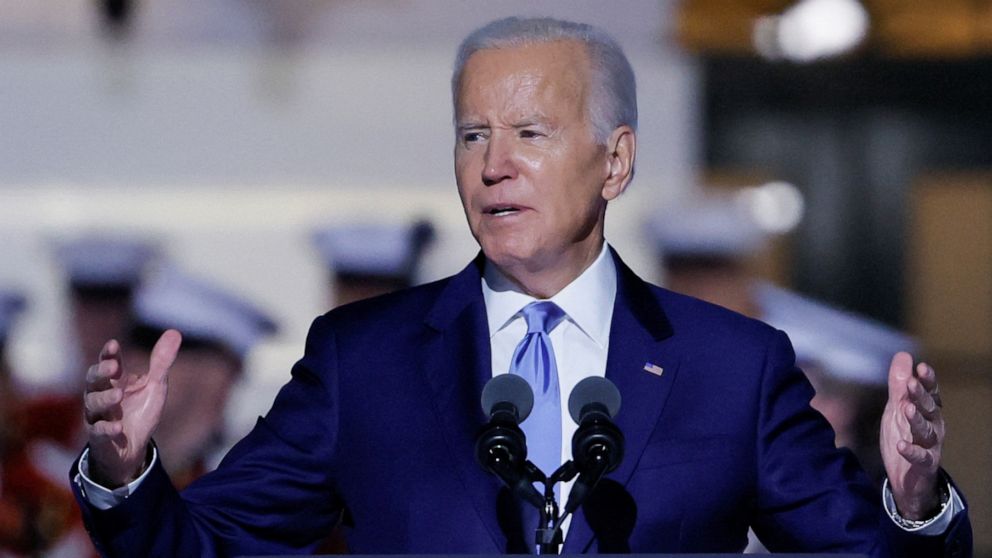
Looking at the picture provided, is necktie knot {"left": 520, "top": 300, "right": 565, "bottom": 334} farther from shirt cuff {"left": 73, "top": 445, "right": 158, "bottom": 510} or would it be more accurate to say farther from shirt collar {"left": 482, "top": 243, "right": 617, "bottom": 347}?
shirt cuff {"left": 73, "top": 445, "right": 158, "bottom": 510}

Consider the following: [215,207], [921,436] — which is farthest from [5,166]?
[921,436]

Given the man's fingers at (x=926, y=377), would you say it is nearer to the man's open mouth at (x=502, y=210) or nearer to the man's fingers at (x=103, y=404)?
the man's open mouth at (x=502, y=210)

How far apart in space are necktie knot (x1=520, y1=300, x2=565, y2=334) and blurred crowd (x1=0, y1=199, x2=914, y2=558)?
2567 mm

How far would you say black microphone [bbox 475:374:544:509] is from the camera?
5.95 feet

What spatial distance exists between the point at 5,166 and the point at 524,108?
3072 mm

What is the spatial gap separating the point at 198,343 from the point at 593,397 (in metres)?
3.14

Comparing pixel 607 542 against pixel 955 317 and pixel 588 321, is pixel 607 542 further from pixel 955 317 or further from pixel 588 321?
pixel 955 317

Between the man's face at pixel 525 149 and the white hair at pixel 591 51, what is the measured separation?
13 millimetres

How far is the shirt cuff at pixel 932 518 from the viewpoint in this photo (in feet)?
6.44

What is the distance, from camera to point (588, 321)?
2.29 m

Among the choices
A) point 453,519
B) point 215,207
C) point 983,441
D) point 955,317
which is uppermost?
point 453,519

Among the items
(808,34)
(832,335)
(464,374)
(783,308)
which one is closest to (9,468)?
(783,308)

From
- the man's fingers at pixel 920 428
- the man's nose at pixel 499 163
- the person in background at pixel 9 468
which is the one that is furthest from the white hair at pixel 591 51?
the person in background at pixel 9 468

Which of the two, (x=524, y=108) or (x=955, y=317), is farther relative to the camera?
(x=955, y=317)
